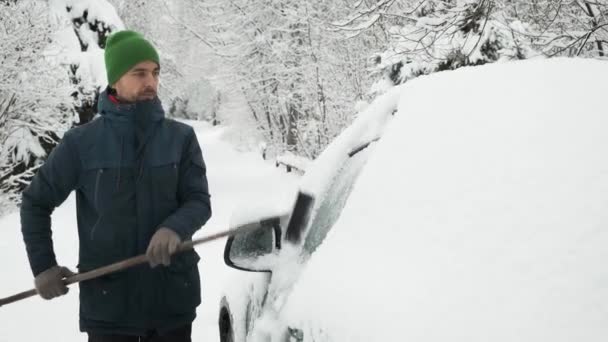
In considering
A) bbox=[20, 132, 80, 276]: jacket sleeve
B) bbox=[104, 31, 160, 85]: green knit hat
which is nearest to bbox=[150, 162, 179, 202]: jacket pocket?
bbox=[20, 132, 80, 276]: jacket sleeve

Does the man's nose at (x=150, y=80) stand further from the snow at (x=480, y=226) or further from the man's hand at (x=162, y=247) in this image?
the snow at (x=480, y=226)

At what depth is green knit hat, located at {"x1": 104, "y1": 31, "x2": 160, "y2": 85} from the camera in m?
2.11

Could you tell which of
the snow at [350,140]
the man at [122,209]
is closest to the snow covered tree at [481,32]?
the snow at [350,140]

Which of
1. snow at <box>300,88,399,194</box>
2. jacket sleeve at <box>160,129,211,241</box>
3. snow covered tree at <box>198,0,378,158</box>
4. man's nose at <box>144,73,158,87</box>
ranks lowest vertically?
snow covered tree at <box>198,0,378,158</box>

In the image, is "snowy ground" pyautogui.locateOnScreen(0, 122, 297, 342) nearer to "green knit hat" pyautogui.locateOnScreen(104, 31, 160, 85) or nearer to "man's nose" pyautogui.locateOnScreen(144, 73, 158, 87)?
"man's nose" pyautogui.locateOnScreen(144, 73, 158, 87)

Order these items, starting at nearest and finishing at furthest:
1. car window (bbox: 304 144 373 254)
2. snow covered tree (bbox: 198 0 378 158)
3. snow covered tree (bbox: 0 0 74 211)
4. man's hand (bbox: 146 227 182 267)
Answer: car window (bbox: 304 144 373 254), man's hand (bbox: 146 227 182 267), snow covered tree (bbox: 0 0 74 211), snow covered tree (bbox: 198 0 378 158)

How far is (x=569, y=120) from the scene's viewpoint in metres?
1.43

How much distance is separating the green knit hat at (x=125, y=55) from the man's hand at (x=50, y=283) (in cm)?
78

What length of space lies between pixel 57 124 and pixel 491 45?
797 cm

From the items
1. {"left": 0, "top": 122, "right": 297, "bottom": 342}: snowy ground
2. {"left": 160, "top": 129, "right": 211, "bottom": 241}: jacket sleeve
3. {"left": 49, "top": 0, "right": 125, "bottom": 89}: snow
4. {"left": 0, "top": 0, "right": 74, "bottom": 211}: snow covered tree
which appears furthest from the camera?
{"left": 49, "top": 0, "right": 125, "bottom": 89}: snow

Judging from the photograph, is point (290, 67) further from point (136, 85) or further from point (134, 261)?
point (134, 261)

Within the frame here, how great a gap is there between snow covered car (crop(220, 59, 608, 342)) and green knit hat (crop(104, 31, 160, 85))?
3.02 ft

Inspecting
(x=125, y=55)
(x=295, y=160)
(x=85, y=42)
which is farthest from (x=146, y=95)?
(x=85, y=42)

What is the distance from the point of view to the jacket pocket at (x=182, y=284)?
82.3 inches
